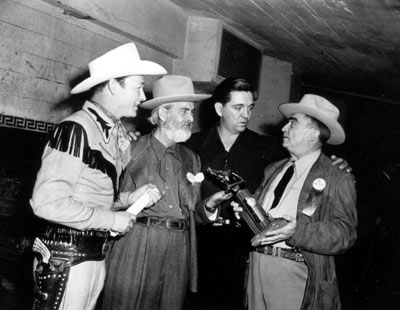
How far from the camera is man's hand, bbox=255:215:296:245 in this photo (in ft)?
9.07

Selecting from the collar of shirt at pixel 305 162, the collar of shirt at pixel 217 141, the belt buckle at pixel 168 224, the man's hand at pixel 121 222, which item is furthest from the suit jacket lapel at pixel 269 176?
the man's hand at pixel 121 222

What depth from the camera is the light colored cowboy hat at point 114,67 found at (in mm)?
2602

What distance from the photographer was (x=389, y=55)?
5.69m

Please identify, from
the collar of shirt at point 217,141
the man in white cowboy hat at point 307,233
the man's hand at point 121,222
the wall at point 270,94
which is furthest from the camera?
the wall at point 270,94

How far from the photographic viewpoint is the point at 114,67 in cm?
268

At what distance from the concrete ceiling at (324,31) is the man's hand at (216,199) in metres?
2.22

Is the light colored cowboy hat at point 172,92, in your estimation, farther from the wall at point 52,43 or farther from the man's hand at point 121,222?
the man's hand at point 121,222

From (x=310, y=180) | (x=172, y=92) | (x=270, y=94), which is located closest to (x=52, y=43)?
(x=172, y=92)

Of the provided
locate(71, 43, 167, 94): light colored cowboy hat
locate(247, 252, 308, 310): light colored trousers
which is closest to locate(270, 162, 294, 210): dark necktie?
locate(247, 252, 308, 310): light colored trousers

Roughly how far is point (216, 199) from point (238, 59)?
3.29 m

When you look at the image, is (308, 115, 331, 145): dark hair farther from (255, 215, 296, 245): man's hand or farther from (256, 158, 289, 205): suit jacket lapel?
(255, 215, 296, 245): man's hand

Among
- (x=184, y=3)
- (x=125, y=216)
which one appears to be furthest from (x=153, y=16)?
(x=125, y=216)

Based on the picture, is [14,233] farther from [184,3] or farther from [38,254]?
[184,3]

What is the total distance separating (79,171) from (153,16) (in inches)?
Result: 118
